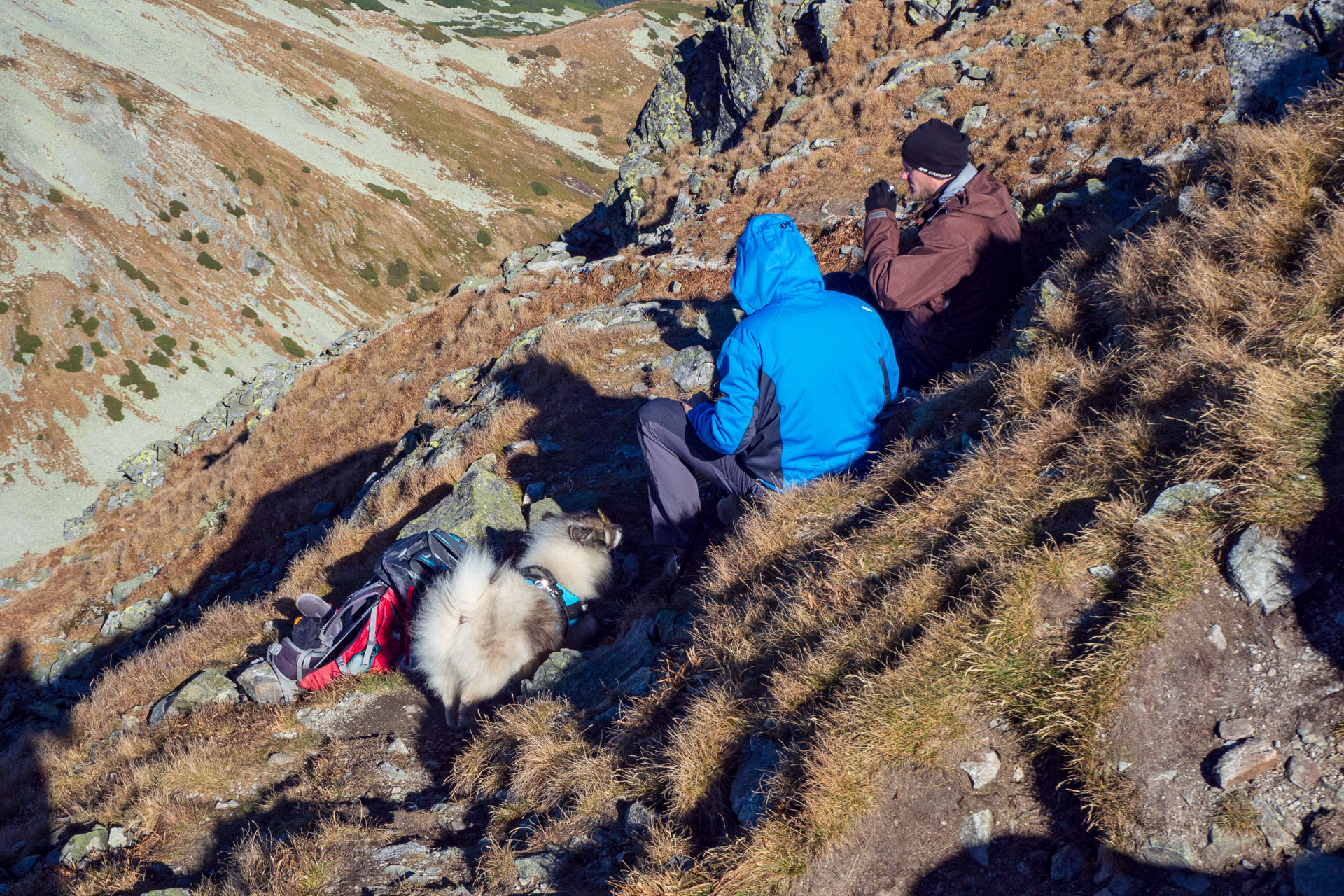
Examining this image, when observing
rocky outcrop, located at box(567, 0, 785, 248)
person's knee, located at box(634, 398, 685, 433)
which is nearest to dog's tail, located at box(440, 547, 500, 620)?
person's knee, located at box(634, 398, 685, 433)

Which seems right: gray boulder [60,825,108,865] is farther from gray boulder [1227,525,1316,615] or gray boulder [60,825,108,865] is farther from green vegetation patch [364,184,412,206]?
green vegetation patch [364,184,412,206]

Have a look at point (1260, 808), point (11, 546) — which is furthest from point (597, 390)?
point (11, 546)

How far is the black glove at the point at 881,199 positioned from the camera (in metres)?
6.45

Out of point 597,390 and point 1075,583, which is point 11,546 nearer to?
point 597,390

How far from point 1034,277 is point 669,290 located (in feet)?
22.2

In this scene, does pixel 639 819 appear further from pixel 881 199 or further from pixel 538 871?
pixel 881 199

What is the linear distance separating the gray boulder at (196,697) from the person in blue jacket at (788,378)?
4.76 meters

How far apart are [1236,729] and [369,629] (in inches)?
224

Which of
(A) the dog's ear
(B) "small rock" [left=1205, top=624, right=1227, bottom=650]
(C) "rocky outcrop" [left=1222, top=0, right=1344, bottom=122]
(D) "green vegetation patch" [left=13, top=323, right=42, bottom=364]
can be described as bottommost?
(D) "green vegetation patch" [left=13, top=323, right=42, bottom=364]

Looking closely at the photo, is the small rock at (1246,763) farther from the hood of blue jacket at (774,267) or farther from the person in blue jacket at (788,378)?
the hood of blue jacket at (774,267)

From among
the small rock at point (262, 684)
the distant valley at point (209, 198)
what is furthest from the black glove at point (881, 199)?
the distant valley at point (209, 198)

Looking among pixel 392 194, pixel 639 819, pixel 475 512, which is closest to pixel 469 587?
pixel 475 512

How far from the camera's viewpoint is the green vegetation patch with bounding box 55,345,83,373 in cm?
3831

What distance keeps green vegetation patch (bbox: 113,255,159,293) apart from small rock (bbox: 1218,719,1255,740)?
2150 inches
